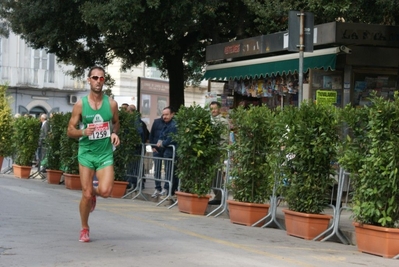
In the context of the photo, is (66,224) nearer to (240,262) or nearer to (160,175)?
(240,262)

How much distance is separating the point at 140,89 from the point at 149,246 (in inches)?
679

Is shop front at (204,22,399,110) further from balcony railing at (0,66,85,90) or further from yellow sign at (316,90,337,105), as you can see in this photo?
balcony railing at (0,66,85,90)

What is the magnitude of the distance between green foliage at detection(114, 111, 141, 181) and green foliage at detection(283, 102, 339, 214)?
6.63 meters

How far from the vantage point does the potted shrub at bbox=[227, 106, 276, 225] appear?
535 inches

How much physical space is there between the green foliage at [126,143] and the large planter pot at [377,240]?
836 cm

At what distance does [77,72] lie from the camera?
2880cm

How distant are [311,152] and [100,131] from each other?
349 centimetres

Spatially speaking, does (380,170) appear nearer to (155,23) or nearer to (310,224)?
(310,224)

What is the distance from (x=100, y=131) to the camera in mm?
10039

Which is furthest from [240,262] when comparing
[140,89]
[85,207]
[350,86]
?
[140,89]

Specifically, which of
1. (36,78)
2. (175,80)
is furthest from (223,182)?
(36,78)

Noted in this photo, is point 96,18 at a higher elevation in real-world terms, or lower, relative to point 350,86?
higher

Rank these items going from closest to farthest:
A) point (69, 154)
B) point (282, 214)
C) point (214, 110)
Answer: point (282, 214) → point (214, 110) → point (69, 154)

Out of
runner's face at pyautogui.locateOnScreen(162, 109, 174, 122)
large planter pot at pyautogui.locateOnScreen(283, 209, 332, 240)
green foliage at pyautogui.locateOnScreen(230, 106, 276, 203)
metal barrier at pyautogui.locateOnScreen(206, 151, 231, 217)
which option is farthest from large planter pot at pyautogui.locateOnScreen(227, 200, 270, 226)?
runner's face at pyautogui.locateOnScreen(162, 109, 174, 122)
